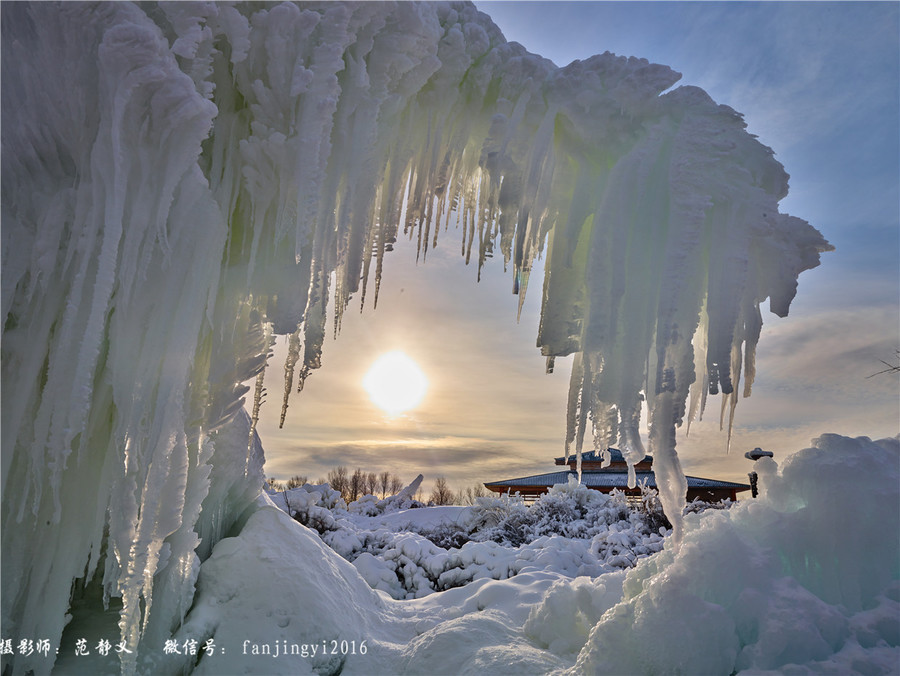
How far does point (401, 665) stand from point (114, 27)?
4326 mm

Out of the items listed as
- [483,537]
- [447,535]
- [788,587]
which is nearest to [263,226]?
[788,587]

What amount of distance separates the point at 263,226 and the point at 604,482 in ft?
80.5

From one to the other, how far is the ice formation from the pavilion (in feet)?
65.3

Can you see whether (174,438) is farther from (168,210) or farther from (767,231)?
(767,231)

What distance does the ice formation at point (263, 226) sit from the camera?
287 cm

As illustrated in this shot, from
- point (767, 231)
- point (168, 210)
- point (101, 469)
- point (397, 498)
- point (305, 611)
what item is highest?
point (767, 231)

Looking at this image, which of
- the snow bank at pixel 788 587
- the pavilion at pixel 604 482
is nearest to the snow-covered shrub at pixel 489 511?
the pavilion at pixel 604 482

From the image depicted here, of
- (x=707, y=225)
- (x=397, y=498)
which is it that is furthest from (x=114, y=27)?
(x=397, y=498)

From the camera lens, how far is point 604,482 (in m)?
24.9

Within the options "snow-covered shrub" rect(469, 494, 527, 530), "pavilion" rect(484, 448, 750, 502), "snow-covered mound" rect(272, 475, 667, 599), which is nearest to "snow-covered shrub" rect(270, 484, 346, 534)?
"snow-covered mound" rect(272, 475, 667, 599)

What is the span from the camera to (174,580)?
337 centimetres

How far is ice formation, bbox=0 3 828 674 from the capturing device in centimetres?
287

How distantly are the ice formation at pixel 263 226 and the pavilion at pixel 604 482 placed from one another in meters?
19.9

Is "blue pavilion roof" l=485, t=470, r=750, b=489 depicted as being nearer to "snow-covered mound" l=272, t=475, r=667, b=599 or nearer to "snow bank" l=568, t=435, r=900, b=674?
"snow-covered mound" l=272, t=475, r=667, b=599
